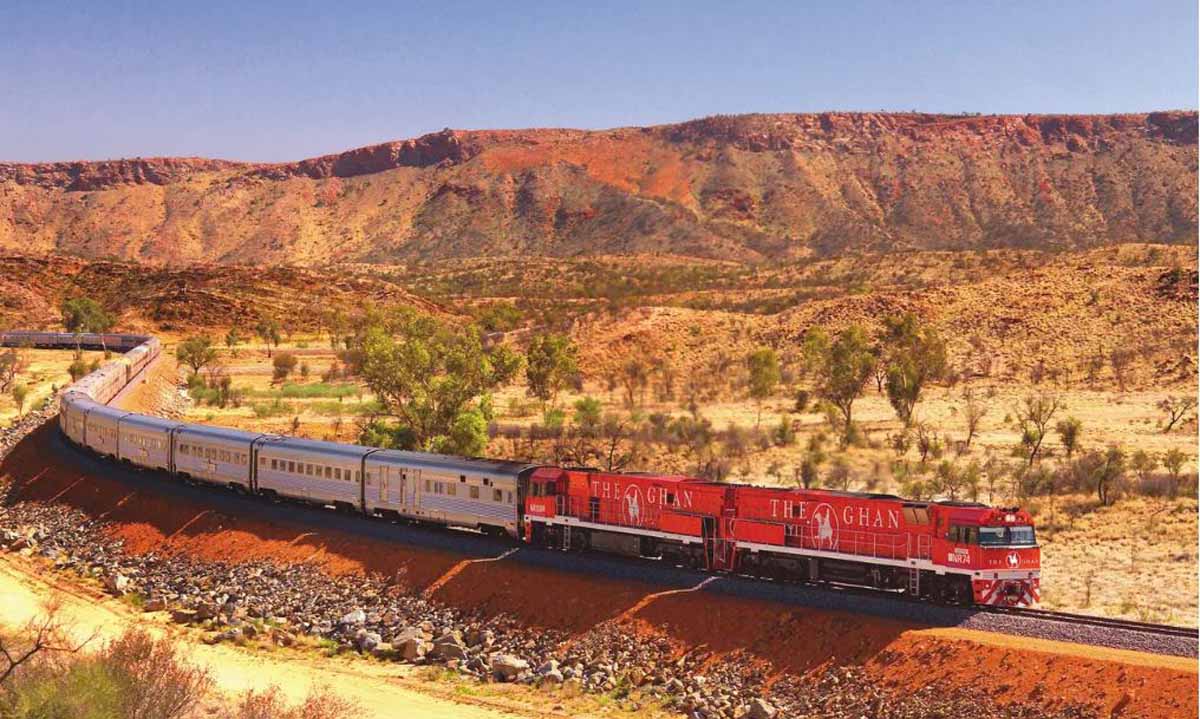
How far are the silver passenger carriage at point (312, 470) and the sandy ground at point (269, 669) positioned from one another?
22.4 feet

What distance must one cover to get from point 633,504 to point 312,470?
12792mm

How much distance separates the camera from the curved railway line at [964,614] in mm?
20578

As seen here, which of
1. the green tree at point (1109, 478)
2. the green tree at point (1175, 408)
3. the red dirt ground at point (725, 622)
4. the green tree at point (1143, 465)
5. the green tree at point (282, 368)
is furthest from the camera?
the green tree at point (282, 368)

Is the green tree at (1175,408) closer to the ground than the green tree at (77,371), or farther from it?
farther from it

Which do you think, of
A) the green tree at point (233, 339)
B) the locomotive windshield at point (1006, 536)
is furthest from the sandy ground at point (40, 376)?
the locomotive windshield at point (1006, 536)

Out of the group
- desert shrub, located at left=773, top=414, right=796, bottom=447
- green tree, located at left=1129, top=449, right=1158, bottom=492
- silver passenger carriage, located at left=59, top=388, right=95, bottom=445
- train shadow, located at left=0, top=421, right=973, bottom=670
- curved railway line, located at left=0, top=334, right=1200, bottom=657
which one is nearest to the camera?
curved railway line, located at left=0, top=334, right=1200, bottom=657

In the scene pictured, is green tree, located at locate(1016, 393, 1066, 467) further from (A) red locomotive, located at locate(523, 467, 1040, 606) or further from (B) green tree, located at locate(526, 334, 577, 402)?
(B) green tree, located at locate(526, 334, 577, 402)

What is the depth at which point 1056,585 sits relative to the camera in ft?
93.8

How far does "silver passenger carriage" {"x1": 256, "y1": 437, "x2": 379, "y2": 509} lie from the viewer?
33875mm

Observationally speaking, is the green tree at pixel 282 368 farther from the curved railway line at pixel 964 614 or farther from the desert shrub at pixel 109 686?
the desert shrub at pixel 109 686

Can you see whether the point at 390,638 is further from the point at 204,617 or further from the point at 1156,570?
the point at 1156,570

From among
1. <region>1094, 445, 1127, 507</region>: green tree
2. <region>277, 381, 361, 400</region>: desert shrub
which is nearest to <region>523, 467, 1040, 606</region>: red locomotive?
<region>1094, 445, 1127, 507</region>: green tree

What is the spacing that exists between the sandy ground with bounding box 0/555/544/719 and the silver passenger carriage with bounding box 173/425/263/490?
23.1 ft

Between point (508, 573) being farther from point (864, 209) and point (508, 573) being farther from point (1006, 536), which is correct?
point (864, 209)
